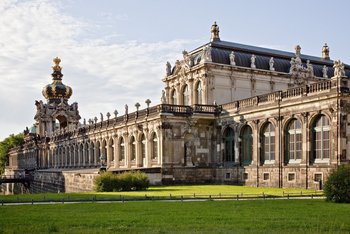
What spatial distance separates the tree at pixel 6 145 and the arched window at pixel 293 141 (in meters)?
126

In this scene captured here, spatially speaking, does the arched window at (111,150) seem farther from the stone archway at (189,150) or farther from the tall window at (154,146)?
the stone archway at (189,150)

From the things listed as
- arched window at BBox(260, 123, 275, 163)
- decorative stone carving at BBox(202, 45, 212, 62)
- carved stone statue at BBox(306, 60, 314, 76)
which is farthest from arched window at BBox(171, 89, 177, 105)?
arched window at BBox(260, 123, 275, 163)

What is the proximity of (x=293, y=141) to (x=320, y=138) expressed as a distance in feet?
10.3

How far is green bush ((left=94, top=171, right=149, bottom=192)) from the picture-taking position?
3922 cm

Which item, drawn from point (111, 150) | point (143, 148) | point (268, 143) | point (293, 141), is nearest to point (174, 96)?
point (143, 148)

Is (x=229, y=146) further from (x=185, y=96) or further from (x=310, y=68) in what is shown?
(x=310, y=68)

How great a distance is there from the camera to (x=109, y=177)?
129 ft

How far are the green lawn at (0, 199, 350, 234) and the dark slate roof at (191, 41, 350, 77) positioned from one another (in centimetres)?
3535

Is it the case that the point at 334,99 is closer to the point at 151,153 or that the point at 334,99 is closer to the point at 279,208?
the point at 279,208

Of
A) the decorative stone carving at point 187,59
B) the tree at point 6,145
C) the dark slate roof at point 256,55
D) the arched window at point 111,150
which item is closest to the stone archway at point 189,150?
the dark slate roof at point 256,55

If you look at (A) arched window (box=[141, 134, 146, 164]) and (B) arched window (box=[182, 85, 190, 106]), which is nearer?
(A) arched window (box=[141, 134, 146, 164])

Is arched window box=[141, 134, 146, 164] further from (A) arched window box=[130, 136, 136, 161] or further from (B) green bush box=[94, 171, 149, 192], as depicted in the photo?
(B) green bush box=[94, 171, 149, 192]

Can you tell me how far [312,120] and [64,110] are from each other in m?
75.4

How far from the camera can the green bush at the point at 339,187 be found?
26.0 meters
